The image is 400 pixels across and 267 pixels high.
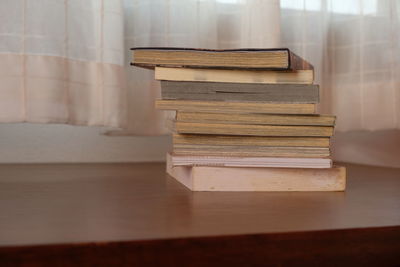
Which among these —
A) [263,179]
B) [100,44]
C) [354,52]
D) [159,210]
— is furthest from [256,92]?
[354,52]

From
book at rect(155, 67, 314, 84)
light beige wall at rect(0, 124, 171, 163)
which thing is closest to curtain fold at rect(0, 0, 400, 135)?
light beige wall at rect(0, 124, 171, 163)

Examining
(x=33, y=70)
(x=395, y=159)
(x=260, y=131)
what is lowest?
(x=395, y=159)

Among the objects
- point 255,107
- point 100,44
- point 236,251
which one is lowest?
point 236,251

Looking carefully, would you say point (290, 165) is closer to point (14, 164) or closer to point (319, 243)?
point (319, 243)

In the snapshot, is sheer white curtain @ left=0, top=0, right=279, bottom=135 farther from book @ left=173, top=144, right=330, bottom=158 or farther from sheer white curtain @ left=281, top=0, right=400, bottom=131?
book @ left=173, top=144, right=330, bottom=158

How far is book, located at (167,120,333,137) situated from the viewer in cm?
71

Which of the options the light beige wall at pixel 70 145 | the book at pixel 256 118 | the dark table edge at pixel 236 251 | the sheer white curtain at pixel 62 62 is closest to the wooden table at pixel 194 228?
the dark table edge at pixel 236 251

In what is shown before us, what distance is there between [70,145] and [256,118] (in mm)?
634

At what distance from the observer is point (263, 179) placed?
2.31 feet

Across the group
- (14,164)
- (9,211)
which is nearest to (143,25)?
(14,164)

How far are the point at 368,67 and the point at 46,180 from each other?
804 mm

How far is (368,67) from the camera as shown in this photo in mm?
1227

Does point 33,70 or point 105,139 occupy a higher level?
point 33,70

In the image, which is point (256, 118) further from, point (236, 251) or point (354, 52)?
point (354, 52)
